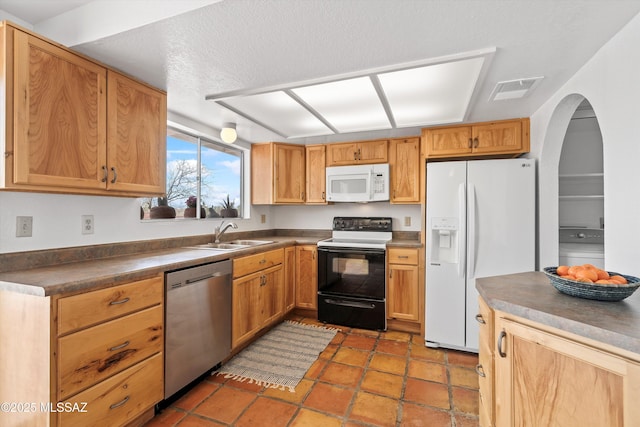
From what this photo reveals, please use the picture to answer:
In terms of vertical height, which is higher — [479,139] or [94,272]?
[479,139]

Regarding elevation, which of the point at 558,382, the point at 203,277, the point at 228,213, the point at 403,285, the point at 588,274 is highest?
the point at 228,213

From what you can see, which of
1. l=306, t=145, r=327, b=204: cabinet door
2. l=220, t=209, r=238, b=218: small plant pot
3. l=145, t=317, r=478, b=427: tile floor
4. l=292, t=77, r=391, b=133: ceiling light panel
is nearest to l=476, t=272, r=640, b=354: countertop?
l=145, t=317, r=478, b=427: tile floor

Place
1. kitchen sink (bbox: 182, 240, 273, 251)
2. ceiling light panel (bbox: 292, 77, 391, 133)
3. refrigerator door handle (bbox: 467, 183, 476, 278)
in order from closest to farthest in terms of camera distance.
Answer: ceiling light panel (bbox: 292, 77, 391, 133) → refrigerator door handle (bbox: 467, 183, 476, 278) → kitchen sink (bbox: 182, 240, 273, 251)

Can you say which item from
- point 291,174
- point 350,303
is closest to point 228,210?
point 291,174

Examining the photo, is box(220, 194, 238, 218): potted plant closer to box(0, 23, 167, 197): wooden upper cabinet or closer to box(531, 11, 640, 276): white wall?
box(0, 23, 167, 197): wooden upper cabinet

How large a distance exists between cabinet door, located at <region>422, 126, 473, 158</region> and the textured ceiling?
33.2 inches

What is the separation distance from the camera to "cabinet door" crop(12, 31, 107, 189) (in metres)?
1.35

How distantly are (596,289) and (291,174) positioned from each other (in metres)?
3.18

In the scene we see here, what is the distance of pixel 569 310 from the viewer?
1.03 meters

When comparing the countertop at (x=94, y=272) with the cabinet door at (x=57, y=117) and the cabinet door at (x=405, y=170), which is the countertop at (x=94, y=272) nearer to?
the cabinet door at (x=57, y=117)

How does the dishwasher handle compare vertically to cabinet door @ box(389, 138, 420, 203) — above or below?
below

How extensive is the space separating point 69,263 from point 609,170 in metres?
3.13

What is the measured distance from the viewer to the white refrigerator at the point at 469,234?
2502 mm

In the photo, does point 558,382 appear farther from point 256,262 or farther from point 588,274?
point 256,262
